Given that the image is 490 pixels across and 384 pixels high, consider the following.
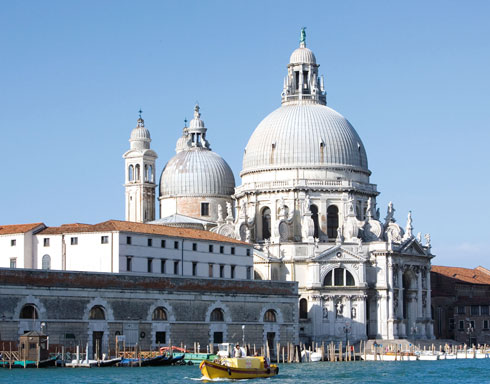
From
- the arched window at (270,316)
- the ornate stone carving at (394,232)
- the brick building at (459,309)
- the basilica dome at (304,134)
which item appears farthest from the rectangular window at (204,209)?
the arched window at (270,316)

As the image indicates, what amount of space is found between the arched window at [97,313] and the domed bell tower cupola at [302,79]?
32322 millimetres

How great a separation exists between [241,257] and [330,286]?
7938 millimetres

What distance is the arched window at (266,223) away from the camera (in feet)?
292

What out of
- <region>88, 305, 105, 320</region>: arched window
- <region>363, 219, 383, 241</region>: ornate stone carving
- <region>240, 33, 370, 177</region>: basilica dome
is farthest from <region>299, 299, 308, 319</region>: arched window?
<region>88, 305, 105, 320</region>: arched window

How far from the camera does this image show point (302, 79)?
91.7 m

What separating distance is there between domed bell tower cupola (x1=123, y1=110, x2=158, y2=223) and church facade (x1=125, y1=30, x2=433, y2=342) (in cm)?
15

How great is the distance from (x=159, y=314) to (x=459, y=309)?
120 ft

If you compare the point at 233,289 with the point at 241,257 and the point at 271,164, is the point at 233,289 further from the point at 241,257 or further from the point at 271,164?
the point at 271,164

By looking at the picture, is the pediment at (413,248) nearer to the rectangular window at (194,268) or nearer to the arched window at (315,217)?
the arched window at (315,217)

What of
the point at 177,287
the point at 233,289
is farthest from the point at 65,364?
the point at 233,289

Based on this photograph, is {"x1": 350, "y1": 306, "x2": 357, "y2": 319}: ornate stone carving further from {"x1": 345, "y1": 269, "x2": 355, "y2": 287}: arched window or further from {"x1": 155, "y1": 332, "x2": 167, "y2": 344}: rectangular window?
{"x1": 155, "y1": 332, "x2": 167, "y2": 344}: rectangular window

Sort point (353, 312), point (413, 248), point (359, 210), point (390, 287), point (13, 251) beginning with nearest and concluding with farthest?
point (13, 251)
point (353, 312)
point (390, 287)
point (413, 248)
point (359, 210)

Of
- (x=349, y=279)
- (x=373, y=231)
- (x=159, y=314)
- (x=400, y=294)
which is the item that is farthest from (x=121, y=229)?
(x=400, y=294)

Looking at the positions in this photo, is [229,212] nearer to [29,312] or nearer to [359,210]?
[359,210]
